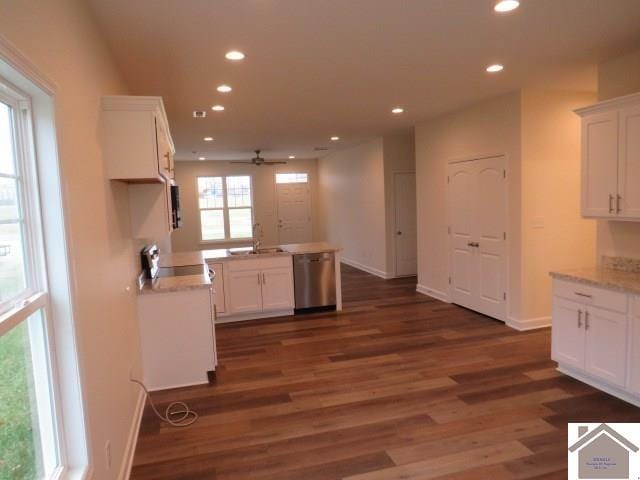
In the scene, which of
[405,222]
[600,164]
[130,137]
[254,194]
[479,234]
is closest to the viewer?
[130,137]

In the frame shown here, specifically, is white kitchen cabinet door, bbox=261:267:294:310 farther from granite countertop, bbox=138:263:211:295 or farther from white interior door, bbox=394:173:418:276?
white interior door, bbox=394:173:418:276

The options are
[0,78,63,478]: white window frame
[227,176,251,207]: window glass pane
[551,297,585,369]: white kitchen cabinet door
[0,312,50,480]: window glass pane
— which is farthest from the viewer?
[227,176,251,207]: window glass pane

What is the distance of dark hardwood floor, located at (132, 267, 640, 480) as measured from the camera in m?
2.45

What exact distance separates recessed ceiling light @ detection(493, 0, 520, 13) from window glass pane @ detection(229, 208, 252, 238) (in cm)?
901

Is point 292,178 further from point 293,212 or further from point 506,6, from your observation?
point 506,6

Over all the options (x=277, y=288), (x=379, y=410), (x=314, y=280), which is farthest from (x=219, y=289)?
(x=379, y=410)

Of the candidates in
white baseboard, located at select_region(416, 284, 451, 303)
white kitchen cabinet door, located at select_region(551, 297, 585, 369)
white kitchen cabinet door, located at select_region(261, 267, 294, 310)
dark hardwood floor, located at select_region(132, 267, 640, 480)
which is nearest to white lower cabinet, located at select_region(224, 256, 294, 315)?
white kitchen cabinet door, located at select_region(261, 267, 294, 310)

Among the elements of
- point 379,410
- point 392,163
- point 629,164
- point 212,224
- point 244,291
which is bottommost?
point 379,410

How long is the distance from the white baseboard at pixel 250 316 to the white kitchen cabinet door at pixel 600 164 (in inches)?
140

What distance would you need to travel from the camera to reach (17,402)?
4.54 feet

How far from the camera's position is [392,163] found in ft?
25.1

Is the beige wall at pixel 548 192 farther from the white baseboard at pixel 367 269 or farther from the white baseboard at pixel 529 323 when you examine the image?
the white baseboard at pixel 367 269

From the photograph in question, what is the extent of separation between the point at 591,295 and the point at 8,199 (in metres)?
3.52

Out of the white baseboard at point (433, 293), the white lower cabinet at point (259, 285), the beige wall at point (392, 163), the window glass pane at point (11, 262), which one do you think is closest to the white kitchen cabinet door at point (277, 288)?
the white lower cabinet at point (259, 285)
